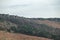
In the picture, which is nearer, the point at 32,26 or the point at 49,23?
the point at 32,26

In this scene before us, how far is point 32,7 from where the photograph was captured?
399 cm

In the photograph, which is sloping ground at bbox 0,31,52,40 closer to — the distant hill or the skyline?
the distant hill

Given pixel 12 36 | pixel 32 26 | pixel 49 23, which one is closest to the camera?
pixel 12 36

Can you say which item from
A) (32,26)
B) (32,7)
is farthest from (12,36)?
(32,7)

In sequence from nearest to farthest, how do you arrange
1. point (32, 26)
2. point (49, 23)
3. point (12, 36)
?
point (12, 36) < point (32, 26) < point (49, 23)

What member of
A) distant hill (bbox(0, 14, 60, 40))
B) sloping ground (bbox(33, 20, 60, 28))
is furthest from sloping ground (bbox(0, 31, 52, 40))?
sloping ground (bbox(33, 20, 60, 28))

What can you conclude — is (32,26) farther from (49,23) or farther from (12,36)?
(12,36)

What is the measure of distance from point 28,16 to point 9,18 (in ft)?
1.56

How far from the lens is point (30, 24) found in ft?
12.6

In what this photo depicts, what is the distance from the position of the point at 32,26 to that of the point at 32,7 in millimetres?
514

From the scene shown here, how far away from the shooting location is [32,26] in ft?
12.5

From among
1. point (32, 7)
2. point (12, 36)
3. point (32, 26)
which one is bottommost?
point (12, 36)

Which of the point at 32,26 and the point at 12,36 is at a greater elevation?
the point at 32,26

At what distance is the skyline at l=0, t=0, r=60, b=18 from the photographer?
154 inches
